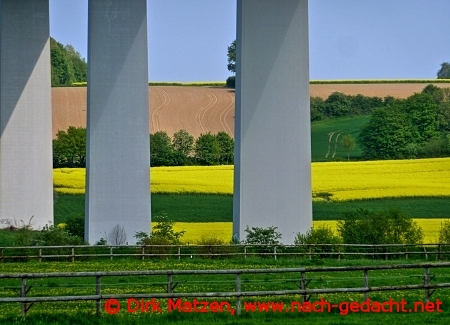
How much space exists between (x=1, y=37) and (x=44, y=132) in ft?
11.9

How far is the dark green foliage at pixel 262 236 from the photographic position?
119 feet

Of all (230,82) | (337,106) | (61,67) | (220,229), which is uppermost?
(61,67)

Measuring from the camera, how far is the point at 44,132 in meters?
43.0

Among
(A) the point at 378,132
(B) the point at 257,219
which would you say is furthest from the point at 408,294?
(A) the point at 378,132

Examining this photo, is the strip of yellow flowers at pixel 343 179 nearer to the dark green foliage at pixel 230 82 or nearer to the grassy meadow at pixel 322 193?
the grassy meadow at pixel 322 193

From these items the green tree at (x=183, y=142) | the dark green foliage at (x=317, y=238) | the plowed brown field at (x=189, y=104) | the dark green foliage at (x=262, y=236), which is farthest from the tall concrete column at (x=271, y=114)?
the plowed brown field at (x=189, y=104)

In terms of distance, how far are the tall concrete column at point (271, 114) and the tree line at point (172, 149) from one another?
30.9 m

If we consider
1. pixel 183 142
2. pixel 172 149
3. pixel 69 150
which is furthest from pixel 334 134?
pixel 69 150

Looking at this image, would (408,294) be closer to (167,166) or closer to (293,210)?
(293,210)

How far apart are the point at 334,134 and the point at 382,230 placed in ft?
168

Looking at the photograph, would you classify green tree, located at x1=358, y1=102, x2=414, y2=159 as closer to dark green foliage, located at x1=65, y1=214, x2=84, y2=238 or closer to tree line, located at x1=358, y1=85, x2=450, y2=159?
tree line, located at x1=358, y1=85, x2=450, y2=159

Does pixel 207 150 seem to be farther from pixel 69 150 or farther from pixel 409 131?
pixel 409 131

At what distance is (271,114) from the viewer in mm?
36531

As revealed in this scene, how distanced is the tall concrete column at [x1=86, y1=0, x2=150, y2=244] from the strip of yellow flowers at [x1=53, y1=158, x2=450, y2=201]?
57.2 ft
